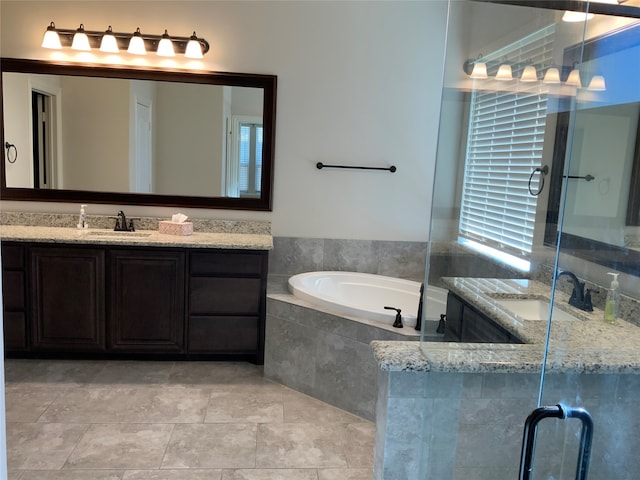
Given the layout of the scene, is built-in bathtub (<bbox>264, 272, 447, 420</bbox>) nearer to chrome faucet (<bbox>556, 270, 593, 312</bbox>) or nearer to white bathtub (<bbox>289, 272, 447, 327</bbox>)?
white bathtub (<bbox>289, 272, 447, 327</bbox>)

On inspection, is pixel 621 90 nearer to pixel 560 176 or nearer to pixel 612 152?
pixel 612 152

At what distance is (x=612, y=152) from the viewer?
215 cm

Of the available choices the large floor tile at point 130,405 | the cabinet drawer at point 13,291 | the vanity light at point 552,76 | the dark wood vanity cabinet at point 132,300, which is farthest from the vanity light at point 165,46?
the vanity light at point 552,76

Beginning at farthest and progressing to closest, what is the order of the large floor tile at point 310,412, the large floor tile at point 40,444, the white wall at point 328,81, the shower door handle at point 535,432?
1. the white wall at point 328,81
2. the large floor tile at point 310,412
3. the large floor tile at point 40,444
4. the shower door handle at point 535,432

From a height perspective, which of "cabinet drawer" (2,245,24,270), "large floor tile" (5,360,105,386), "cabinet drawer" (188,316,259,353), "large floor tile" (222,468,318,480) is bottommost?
"large floor tile" (222,468,318,480)

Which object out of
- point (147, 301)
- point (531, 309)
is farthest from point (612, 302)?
point (147, 301)

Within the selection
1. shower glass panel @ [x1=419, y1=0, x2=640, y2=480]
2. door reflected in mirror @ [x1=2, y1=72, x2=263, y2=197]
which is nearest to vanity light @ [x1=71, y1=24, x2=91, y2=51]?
door reflected in mirror @ [x1=2, y1=72, x2=263, y2=197]

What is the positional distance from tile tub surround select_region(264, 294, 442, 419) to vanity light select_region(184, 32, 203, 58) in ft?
5.72

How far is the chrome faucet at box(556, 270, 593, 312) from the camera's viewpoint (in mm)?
2123

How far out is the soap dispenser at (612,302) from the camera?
2.10 m

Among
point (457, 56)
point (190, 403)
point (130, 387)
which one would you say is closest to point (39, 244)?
point (130, 387)

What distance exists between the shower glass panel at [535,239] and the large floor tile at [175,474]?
1115 mm

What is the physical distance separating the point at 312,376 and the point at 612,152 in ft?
6.43

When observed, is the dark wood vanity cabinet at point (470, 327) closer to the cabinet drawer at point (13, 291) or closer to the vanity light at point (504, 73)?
the vanity light at point (504, 73)
